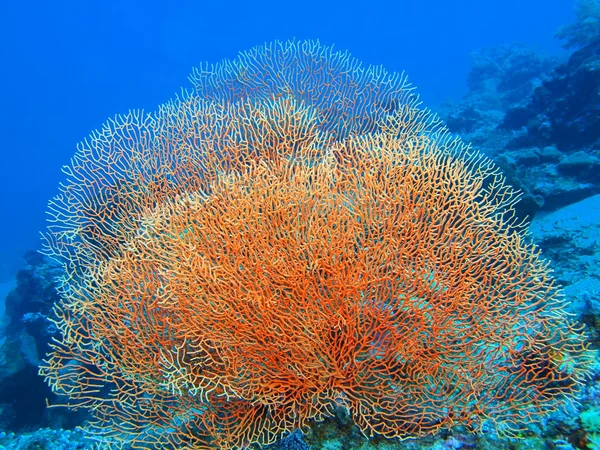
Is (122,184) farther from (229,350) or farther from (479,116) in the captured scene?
(479,116)

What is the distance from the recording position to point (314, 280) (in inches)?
114

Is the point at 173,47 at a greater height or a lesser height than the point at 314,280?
greater

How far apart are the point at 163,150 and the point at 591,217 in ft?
23.2

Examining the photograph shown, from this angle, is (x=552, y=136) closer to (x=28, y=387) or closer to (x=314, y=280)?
(x=314, y=280)

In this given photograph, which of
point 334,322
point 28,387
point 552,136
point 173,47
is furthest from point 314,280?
point 173,47

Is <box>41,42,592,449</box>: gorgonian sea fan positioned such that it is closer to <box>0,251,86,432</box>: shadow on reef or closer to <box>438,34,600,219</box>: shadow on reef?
<box>438,34,600,219</box>: shadow on reef

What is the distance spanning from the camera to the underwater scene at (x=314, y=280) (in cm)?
282

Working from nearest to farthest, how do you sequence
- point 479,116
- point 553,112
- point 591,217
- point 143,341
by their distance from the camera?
point 143,341 → point 591,217 → point 553,112 → point 479,116

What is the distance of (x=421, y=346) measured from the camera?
2859 millimetres

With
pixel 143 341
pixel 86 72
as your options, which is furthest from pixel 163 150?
pixel 86 72

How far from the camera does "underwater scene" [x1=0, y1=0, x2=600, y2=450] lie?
9.26 feet

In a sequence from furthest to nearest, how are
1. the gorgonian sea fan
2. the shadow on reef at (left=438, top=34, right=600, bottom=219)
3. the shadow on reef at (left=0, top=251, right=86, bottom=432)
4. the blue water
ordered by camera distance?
the blue water, the shadow on reef at (left=438, top=34, right=600, bottom=219), the shadow on reef at (left=0, top=251, right=86, bottom=432), the gorgonian sea fan

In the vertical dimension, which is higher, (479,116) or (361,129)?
(479,116)

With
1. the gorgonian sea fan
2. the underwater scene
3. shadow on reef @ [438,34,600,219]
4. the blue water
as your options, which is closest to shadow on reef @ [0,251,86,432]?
the underwater scene
